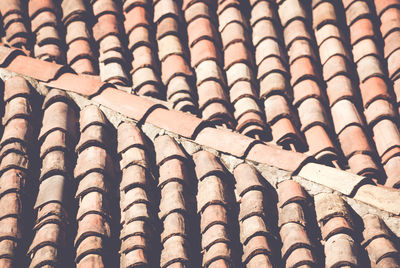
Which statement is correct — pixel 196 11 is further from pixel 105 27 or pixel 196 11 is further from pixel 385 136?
pixel 385 136

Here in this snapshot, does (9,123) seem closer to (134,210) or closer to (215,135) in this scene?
(134,210)

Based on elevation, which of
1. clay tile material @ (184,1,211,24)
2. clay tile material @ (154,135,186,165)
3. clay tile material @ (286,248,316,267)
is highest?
clay tile material @ (184,1,211,24)

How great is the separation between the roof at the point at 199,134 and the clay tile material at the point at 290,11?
0.08 feet

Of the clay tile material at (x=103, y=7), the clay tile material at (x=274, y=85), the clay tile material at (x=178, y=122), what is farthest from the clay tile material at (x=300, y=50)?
the clay tile material at (x=103, y=7)

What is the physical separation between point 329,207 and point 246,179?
71 centimetres

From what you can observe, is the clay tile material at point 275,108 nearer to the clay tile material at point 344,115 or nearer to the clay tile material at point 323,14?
the clay tile material at point 344,115

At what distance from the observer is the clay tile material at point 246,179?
504 cm

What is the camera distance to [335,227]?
4.78 m

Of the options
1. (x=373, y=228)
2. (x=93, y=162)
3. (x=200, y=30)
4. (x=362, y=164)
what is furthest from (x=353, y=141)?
(x=93, y=162)

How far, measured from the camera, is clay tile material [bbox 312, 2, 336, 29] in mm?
6379

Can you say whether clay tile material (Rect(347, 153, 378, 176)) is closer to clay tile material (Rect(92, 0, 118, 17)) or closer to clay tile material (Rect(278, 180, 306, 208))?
clay tile material (Rect(278, 180, 306, 208))

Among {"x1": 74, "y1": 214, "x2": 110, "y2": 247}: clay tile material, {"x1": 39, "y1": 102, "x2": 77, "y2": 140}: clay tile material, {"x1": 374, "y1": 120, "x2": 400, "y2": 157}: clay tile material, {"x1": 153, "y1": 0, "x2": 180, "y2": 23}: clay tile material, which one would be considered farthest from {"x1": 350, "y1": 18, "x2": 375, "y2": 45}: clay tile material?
{"x1": 74, "y1": 214, "x2": 110, "y2": 247}: clay tile material

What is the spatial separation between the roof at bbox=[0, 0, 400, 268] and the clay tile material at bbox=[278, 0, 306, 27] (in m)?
0.02

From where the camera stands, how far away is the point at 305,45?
20.4ft
